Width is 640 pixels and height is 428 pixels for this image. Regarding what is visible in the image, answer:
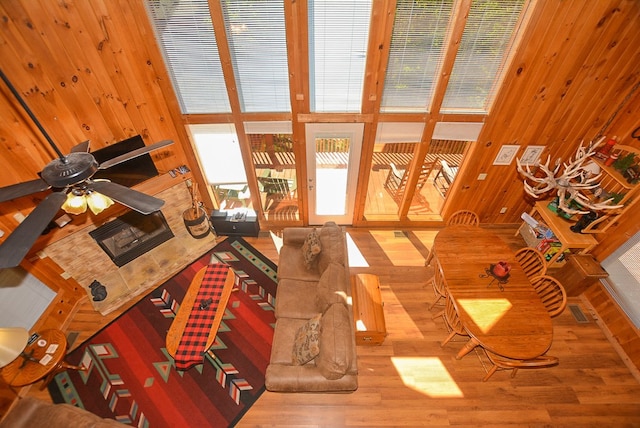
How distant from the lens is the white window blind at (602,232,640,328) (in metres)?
3.94

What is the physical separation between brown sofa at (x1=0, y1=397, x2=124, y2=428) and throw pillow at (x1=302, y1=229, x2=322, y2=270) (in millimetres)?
2836

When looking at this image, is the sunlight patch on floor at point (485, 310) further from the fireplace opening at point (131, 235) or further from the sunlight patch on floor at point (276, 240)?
the fireplace opening at point (131, 235)

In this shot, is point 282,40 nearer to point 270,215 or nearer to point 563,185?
point 270,215

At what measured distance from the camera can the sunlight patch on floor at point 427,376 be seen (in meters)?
3.77

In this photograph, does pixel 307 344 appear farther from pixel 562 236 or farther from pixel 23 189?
pixel 562 236

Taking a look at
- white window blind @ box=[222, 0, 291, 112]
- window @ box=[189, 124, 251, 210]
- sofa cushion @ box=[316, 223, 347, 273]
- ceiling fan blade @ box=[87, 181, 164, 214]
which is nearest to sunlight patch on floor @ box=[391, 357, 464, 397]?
sofa cushion @ box=[316, 223, 347, 273]

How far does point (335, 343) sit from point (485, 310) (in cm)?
189

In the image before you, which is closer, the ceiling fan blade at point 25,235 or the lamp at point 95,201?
the ceiling fan blade at point 25,235

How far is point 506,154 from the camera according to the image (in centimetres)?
480

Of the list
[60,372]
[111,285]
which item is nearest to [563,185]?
[111,285]

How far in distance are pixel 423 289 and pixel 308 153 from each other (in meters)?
3.05

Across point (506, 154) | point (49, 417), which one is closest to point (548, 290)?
point (506, 154)

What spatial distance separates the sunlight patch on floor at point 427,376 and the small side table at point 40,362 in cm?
438

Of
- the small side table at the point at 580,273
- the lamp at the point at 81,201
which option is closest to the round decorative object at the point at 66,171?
the lamp at the point at 81,201
